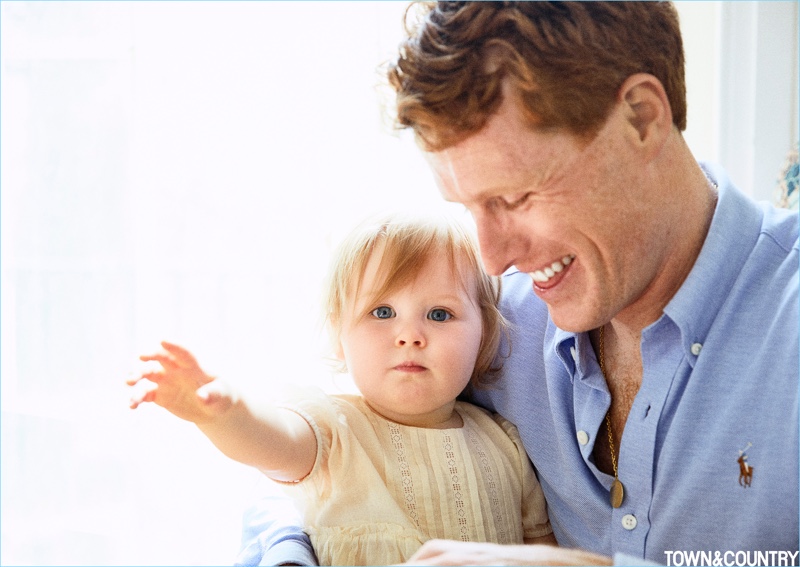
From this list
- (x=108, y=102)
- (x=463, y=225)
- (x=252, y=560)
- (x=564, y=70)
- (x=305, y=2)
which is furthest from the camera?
(x=108, y=102)

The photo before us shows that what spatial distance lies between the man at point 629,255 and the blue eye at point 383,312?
0.20 meters

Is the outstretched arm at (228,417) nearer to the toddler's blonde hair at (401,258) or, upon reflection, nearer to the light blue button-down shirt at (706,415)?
the toddler's blonde hair at (401,258)

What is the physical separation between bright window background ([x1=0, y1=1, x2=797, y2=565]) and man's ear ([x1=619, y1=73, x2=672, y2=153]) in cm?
105

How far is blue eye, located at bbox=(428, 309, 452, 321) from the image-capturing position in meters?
1.21

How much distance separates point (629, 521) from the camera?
1.07 meters

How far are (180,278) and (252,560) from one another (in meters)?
1.23

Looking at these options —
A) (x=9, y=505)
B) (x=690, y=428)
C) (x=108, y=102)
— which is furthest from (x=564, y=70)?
(x=9, y=505)

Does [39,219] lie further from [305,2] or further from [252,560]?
[252,560]

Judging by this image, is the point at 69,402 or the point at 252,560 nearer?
the point at 252,560

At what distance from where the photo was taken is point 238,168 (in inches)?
85.7

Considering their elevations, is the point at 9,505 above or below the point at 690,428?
below

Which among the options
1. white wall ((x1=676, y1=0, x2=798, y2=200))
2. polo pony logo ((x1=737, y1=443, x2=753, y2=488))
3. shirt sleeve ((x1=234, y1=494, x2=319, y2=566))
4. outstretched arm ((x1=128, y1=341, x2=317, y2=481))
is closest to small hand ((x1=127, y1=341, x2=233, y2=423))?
outstretched arm ((x1=128, y1=341, x2=317, y2=481))

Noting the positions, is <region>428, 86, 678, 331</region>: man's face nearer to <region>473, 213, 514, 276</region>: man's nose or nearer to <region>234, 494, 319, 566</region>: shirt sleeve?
<region>473, 213, 514, 276</region>: man's nose

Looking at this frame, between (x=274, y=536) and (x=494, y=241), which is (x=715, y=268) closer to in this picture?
(x=494, y=241)
